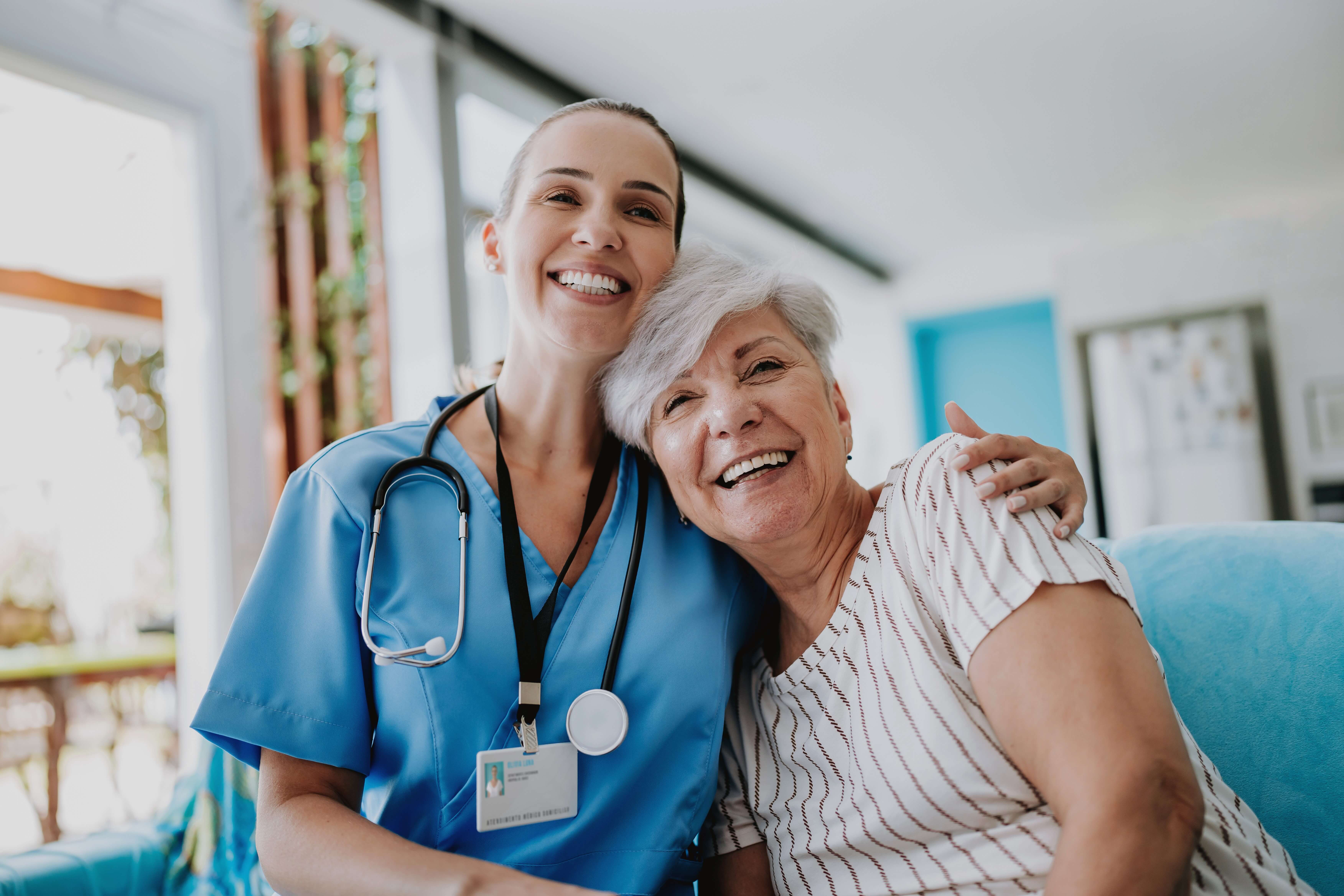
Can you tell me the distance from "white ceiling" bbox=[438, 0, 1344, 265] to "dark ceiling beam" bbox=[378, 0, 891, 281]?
0.05m

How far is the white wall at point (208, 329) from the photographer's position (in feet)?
8.12

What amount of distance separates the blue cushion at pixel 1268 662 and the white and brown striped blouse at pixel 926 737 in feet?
0.55

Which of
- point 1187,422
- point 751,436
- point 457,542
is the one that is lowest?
point 457,542

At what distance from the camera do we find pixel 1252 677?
1.28 metres

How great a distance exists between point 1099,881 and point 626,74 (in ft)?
11.8

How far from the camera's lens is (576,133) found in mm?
1337

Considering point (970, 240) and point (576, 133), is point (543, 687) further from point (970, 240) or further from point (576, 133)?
point (970, 240)

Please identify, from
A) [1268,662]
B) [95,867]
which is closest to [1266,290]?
[1268,662]

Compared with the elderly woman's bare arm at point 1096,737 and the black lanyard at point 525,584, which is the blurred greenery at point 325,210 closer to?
Result: the black lanyard at point 525,584

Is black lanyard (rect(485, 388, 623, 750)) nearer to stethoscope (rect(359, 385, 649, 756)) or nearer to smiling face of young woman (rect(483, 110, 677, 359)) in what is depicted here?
stethoscope (rect(359, 385, 649, 756))

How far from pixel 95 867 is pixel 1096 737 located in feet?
4.99

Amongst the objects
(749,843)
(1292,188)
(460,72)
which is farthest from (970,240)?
(749,843)

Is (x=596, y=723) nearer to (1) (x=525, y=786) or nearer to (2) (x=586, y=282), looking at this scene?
(1) (x=525, y=786)

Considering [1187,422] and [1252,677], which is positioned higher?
[1187,422]
